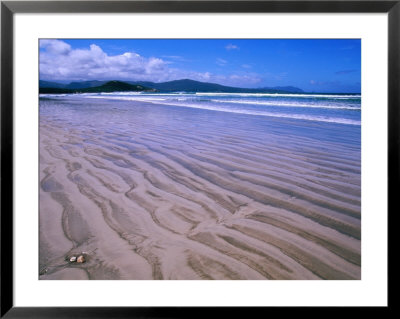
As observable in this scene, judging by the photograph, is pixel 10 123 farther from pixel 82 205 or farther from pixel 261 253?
pixel 261 253

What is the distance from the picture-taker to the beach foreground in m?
1.74

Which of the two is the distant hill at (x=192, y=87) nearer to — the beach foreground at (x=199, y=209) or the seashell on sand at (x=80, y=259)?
the beach foreground at (x=199, y=209)

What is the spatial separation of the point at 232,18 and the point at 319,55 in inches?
104

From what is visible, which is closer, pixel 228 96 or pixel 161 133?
pixel 161 133

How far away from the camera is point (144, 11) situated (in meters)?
1.65

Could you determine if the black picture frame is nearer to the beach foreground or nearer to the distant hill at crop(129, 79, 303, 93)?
the beach foreground

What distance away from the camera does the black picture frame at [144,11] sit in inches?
63.2

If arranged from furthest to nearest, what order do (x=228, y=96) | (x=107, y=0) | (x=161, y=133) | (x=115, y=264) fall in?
(x=228, y=96), (x=161, y=133), (x=115, y=264), (x=107, y=0)

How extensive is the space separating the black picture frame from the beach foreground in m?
0.16

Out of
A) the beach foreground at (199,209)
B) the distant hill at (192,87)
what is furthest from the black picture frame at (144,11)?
the distant hill at (192,87)

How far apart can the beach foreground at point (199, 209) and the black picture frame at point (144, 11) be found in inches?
6.4

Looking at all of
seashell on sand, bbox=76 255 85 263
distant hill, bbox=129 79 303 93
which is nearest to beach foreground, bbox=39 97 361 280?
seashell on sand, bbox=76 255 85 263

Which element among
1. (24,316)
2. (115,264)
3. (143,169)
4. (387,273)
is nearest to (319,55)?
(143,169)

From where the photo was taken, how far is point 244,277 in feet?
5.57
